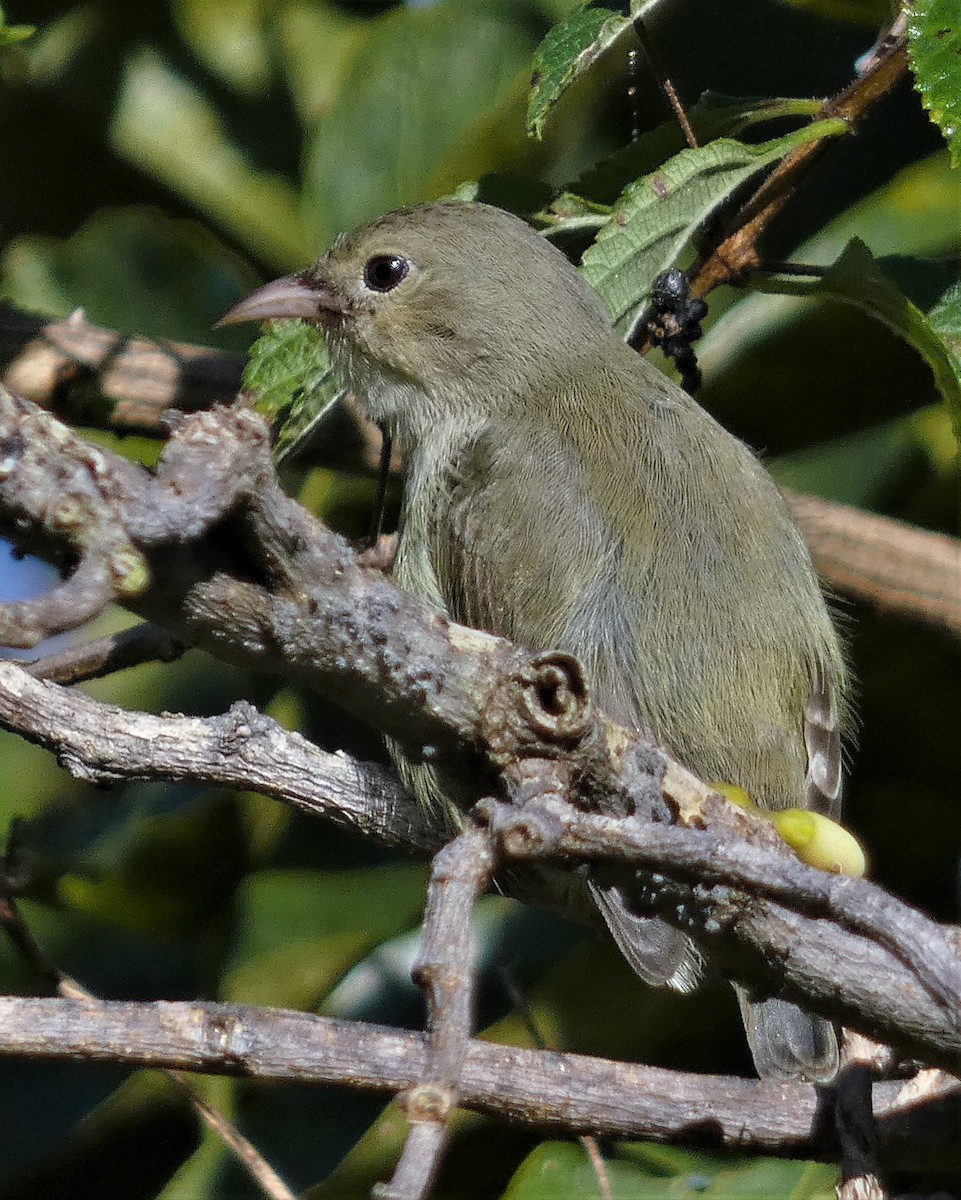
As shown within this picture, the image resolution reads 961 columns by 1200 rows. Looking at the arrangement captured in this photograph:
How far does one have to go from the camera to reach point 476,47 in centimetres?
412

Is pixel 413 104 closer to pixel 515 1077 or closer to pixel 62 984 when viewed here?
pixel 62 984

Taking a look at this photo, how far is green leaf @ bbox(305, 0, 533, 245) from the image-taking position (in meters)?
4.09

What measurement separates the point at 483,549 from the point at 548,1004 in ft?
3.50

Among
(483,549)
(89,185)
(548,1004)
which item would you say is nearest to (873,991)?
(483,549)

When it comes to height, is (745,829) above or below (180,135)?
below

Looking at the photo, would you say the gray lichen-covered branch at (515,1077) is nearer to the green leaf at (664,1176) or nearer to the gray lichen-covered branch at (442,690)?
the gray lichen-covered branch at (442,690)

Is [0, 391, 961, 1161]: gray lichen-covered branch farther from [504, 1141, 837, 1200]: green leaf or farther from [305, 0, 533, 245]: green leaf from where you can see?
[305, 0, 533, 245]: green leaf

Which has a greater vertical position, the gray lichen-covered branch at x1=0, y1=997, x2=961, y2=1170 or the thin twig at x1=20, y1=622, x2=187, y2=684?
the thin twig at x1=20, y1=622, x2=187, y2=684

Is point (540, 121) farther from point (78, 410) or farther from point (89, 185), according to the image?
→ point (89, 185)

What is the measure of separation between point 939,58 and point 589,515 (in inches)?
37.8

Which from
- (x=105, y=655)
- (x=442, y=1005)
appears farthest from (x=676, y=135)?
(x=442, y=1005)

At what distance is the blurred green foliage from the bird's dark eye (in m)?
0.32

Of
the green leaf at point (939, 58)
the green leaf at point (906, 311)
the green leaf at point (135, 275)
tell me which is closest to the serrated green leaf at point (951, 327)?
the green leaf at point (906, 311)

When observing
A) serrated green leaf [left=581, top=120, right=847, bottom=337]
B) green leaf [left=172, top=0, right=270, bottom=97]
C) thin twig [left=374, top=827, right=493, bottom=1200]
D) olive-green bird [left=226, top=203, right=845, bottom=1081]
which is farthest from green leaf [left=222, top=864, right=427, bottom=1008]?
green leaf [left=172, top=0, right=270, bottom=97]
